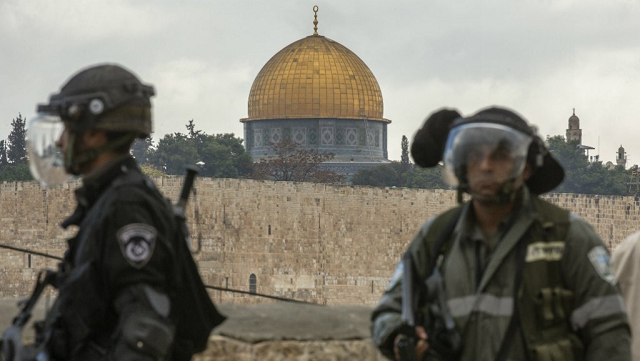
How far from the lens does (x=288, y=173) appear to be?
5412 cm

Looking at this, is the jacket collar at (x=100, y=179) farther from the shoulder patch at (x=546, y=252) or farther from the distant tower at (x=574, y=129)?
the distant tower at (x=574, y=129)

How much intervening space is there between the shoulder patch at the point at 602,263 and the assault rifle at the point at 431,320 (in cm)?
36

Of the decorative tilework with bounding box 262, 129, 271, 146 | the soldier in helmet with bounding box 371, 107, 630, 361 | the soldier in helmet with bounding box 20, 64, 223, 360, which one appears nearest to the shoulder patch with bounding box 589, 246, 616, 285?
the soldier in helmet with bounding box 371, 107, 630, 361

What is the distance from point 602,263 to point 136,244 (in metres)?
1.06

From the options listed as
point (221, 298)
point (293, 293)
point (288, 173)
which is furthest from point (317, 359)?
point (288, 173)

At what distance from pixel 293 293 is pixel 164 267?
32.3m

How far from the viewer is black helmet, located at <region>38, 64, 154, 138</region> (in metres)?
4.09

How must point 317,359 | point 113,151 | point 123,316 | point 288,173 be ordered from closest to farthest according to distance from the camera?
point 123,316
point 113,151
point 317,359
point 288,173

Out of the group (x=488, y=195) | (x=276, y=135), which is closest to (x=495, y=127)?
(x=488, y=195)

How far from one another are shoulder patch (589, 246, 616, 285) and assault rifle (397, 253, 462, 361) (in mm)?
357

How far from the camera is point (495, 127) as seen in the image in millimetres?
4160

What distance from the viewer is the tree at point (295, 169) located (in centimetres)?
5291

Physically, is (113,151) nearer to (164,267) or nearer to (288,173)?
(164,267)

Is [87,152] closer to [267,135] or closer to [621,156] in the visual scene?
[267,135]
